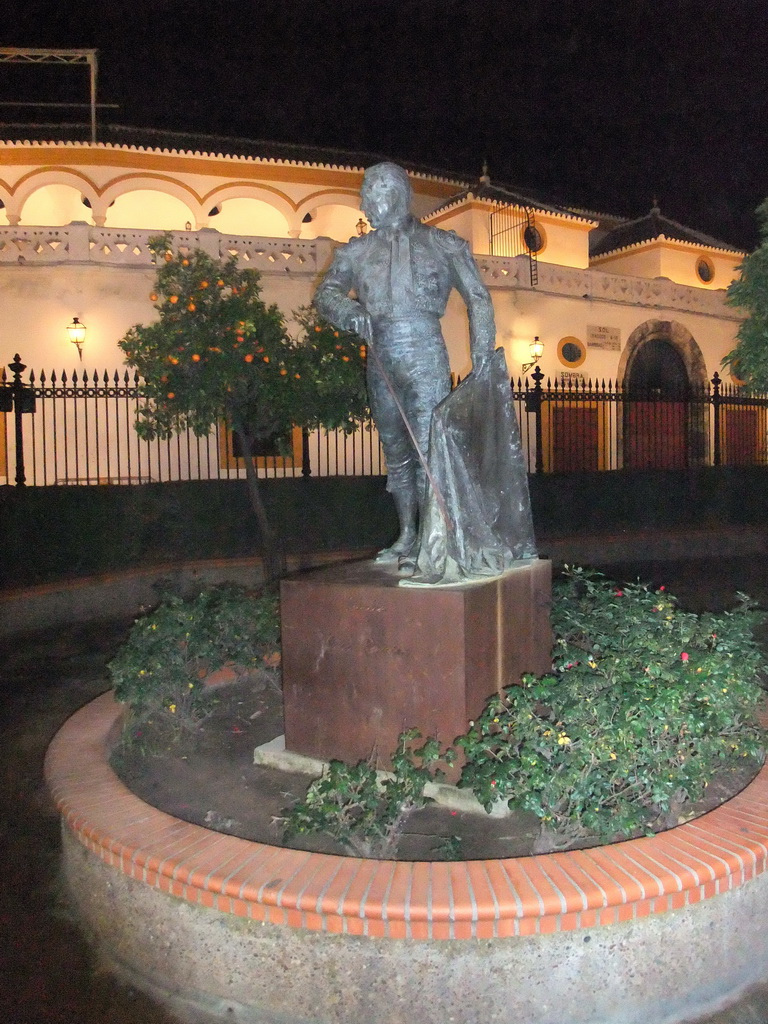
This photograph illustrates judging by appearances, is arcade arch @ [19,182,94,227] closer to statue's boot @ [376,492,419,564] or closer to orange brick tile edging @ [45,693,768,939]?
statue's boot @ [376,492,419,564]

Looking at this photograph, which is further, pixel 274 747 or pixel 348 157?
pixel 348 157

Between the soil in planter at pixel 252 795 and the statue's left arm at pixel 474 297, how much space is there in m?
2.06

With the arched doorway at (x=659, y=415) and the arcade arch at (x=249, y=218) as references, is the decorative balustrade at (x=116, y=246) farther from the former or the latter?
the arched doorway at (x=659, y=415)

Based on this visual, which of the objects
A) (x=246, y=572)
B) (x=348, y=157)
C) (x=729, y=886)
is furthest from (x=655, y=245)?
(x=729, y=886)

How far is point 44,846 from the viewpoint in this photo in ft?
12.6

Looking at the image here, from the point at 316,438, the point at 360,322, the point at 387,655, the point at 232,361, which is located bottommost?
the point at 387,655

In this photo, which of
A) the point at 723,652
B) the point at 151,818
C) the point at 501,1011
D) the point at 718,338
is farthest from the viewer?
the point at 718,338

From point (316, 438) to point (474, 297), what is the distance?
1079 cm

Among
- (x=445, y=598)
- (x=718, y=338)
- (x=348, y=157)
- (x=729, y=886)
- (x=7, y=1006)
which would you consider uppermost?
(x=348, y=157)

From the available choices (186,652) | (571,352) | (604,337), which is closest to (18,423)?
(186,652)

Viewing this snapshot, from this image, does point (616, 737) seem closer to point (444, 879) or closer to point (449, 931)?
point (444, 879)

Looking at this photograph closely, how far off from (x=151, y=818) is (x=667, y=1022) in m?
1.92

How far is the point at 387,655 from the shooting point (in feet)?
11.2

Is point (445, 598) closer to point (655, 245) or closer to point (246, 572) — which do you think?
point (246, 572)
